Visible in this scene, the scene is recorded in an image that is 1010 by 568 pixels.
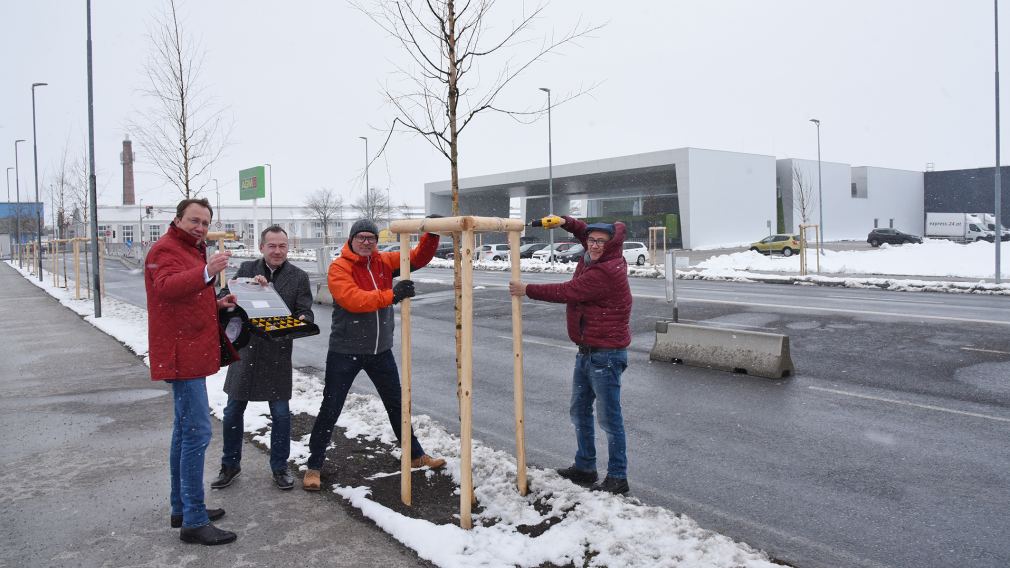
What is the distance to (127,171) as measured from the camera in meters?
94.9

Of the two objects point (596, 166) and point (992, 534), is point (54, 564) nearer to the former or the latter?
point (992, 534)

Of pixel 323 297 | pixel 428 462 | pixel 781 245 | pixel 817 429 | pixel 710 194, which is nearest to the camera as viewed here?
pixel 428 462

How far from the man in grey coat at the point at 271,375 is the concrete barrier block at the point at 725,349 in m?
6.19

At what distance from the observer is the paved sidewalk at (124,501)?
4.04m

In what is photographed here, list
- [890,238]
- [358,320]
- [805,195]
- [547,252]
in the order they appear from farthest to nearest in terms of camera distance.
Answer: [805,195] → [890,238] → [547,252] → [358,320]

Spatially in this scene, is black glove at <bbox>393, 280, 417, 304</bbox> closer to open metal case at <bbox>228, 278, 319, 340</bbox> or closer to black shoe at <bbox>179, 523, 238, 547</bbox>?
open metal case at <bbox>228, 278, 319, 340</bbox>

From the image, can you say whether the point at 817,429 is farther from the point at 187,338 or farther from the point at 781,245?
the point at 781,245

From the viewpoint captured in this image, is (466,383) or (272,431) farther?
(272,431)

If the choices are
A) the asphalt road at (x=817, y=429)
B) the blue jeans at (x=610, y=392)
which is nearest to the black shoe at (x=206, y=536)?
the blue jeans at (x=610, y=392)

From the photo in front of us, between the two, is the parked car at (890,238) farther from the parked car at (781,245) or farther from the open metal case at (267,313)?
the open metal case at (267,313)

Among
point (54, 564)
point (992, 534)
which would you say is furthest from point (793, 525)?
point (54, 564)

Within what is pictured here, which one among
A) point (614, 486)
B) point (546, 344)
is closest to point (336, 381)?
point (614, 486)

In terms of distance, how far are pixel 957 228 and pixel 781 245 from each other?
1958 cm

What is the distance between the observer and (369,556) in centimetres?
399
